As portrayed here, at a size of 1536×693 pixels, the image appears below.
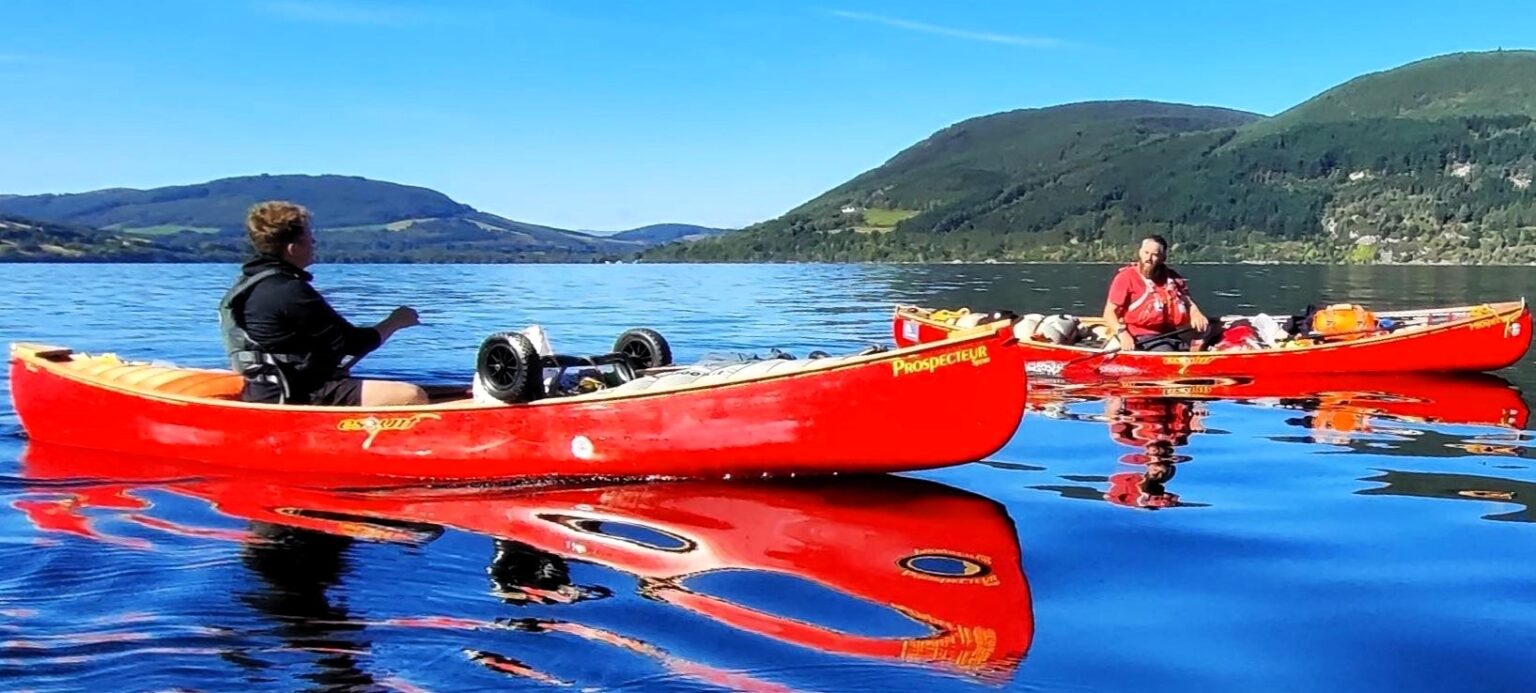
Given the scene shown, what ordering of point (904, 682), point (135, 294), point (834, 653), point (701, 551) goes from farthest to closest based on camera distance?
point (135, 294) < point (701, 551) < point (834, 653) < point (904, 682)

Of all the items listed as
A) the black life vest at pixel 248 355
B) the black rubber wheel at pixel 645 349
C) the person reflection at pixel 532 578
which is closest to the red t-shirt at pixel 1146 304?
the black rubber wheel at pixel 645 349

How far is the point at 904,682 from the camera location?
17.1ft

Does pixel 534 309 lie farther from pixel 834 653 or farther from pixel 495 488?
pixel 834 653

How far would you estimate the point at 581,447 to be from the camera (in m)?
9.49

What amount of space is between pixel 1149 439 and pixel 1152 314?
17.0ft

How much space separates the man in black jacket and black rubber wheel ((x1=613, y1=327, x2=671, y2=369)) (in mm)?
2035

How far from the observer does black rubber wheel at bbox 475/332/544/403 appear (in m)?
9.49

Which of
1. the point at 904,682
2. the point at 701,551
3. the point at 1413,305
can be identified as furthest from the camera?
the point at 1413,305

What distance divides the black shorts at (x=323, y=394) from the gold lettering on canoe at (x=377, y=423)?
260 mm

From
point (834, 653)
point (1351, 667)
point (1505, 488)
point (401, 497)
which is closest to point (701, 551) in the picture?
point (834, 653)

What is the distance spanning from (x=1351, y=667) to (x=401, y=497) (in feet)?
21.2

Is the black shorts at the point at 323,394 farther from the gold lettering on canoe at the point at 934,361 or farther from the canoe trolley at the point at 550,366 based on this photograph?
the gold lettering on canoe at the point at 934,361

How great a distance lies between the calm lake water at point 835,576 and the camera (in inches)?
213

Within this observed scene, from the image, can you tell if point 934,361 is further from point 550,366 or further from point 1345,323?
point 1345,323
